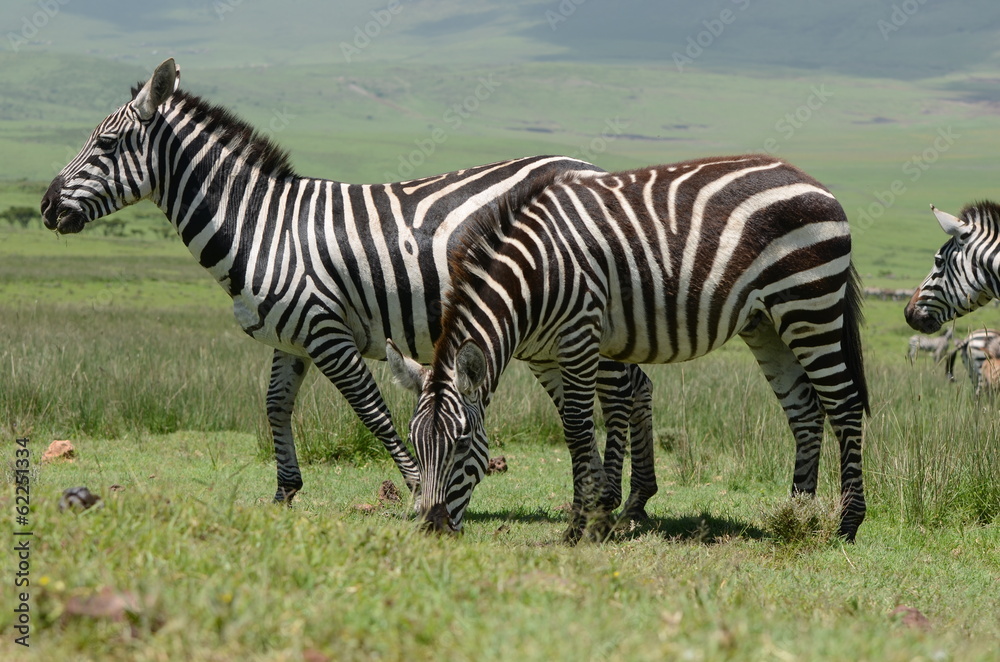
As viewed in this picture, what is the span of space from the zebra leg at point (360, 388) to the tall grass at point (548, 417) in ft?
7.79

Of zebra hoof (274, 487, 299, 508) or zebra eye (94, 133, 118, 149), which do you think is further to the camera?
zebra hoof (274, 487, 299, 508)

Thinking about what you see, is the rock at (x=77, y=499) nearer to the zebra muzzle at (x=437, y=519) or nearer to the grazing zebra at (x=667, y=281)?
the zebra muzzle at (x=437, y=519)

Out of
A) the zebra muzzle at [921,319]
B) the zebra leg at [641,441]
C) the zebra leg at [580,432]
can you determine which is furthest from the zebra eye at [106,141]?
the zebra muzzle at [921,319]

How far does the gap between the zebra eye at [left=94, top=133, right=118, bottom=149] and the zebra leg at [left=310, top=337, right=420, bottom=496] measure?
89.5 inches

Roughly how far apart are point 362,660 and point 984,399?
704 centimetres

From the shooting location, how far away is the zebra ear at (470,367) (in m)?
5.58

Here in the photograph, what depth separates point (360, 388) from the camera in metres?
7.36

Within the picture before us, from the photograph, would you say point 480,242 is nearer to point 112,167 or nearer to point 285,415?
point 285,415

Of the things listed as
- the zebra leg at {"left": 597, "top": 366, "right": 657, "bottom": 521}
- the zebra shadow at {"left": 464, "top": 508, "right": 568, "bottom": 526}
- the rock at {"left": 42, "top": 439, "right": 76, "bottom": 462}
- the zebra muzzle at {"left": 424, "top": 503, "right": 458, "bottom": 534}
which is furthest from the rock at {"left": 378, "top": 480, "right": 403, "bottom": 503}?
the rock at {"left": 42, "top": 439, "right": 76, "bottom": 462}

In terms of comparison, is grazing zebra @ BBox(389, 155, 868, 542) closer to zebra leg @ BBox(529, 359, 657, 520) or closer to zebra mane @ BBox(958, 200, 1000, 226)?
zebra leg @ BBox(529, 359, 657, 520)

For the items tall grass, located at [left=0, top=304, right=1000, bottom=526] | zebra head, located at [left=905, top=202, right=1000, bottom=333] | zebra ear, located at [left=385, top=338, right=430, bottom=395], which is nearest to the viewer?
zebra ear, located at [left=385, top=338, right=430, bottom=395]

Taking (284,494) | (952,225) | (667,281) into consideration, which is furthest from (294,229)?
(952,225)

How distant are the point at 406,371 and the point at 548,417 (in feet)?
17.7

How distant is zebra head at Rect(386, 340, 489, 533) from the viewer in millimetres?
5492
